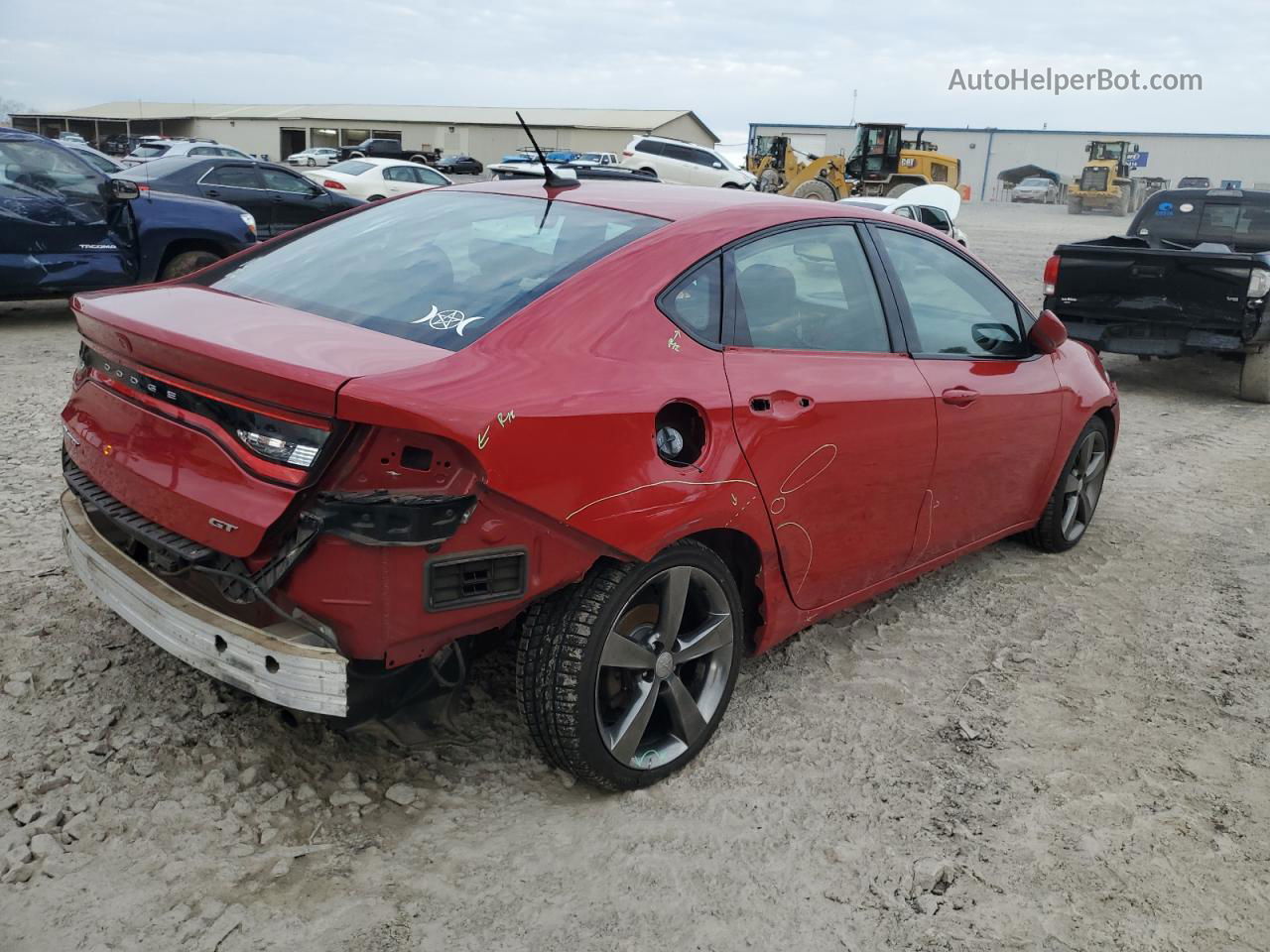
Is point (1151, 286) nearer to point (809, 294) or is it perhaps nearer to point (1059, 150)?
point (809, 294)

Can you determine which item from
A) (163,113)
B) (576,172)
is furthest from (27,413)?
(163,113)

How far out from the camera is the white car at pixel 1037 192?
5834 centimetres

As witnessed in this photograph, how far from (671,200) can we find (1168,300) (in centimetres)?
679

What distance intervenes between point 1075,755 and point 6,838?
9.64 feet

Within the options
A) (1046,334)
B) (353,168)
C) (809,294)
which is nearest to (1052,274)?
(1046,334)

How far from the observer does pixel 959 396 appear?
3.73m

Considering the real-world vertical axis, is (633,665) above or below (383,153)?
below

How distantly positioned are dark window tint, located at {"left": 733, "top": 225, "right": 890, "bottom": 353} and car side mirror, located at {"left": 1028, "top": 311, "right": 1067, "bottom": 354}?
105 cm

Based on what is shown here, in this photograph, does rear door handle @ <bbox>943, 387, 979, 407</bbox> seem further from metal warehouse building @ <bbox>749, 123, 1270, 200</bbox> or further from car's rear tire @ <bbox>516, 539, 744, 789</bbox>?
metal warehouse building @ <bbox>749, 123, 1270, 200</bbox>

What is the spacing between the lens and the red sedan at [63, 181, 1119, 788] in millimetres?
2326

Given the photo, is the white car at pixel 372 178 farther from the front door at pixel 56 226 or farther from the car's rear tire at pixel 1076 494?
the car's rear tire at pixel 1076 494

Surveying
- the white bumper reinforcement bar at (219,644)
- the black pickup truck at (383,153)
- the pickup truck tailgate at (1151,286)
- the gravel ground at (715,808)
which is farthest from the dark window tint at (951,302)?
the black pickup truck at (383,153)

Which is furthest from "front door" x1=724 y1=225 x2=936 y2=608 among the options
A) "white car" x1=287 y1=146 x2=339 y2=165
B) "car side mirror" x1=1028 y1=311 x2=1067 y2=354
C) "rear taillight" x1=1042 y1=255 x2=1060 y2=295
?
"white car" x1=287 y1=146 x2=339 y2=165

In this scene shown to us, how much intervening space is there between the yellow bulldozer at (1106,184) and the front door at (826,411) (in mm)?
46784
